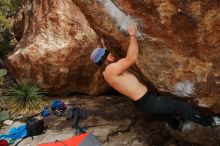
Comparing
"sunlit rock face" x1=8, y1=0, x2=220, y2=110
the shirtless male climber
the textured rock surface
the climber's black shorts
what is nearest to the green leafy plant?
the textured rock surface

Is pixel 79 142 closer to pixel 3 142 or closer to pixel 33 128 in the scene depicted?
pixel 3 142

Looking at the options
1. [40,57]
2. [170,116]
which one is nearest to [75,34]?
[40,57]

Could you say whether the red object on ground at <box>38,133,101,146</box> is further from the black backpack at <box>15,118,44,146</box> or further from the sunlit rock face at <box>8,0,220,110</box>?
the black backpack at <box>15,118,44,146</box>

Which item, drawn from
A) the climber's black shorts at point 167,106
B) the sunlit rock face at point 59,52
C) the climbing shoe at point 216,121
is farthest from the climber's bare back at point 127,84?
the sunlit rock face at point 59,52

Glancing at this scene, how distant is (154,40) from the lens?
25.3 ft

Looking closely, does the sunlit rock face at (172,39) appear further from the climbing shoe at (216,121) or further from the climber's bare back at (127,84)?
the climber's bare back at (127,84)

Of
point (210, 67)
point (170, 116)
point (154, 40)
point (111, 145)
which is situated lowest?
point (111, 145)

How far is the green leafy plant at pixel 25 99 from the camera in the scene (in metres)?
11.9

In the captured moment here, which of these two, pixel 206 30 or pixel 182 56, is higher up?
pixel 206 30

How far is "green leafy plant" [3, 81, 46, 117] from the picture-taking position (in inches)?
468

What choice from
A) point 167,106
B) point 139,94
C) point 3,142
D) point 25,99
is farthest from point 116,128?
point 25,99

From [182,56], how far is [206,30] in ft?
2.22

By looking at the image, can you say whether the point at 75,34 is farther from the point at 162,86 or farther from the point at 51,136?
the point at 162,86

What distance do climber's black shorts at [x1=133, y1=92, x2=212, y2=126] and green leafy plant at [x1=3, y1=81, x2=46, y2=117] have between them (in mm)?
5204
